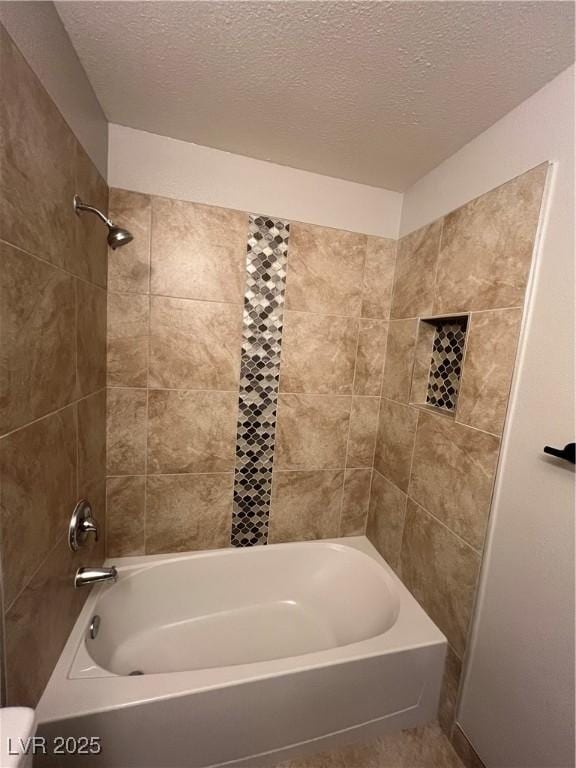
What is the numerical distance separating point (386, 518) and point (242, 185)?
5.77 feet

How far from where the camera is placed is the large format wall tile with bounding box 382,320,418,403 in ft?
4.82

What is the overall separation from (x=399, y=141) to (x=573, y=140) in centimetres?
58

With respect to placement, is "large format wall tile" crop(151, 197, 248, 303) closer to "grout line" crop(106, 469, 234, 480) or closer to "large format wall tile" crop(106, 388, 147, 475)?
"large format wall tile" crop(106, 388, 147, 475)

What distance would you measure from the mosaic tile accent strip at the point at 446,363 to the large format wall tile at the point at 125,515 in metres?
1.42

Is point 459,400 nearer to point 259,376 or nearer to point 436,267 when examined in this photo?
point 436,267

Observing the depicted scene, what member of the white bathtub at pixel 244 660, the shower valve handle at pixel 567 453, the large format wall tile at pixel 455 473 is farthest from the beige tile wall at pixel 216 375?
the shower valve handle at pixel 567 453

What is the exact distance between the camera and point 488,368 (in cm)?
105

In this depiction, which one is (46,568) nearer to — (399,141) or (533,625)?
(533,625)

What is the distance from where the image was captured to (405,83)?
951mm

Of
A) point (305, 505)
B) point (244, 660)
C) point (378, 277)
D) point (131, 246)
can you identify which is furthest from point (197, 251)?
point (244, 660)

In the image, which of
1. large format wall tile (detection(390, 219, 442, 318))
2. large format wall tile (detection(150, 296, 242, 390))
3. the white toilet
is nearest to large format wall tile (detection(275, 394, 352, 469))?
large format wall tile (detection(150, 296, 242, 390))

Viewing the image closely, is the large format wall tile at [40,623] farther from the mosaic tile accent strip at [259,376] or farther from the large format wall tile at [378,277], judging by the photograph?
the large format wall tile at [378,277]

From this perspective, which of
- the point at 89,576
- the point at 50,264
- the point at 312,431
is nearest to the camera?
the point at 50,264

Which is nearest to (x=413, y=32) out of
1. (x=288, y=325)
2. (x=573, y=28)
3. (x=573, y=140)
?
(x=573, y=28)
